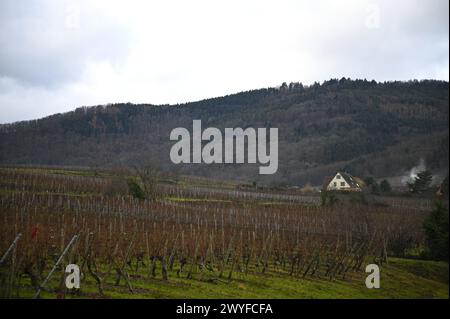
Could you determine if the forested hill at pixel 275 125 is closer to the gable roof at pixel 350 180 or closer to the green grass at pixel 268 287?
the gable roof at pixel 350 180

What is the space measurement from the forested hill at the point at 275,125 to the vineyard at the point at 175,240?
39017 mm

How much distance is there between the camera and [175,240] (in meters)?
25.5

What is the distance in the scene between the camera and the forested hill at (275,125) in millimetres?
119312

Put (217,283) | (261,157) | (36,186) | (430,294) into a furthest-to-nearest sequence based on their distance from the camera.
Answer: (261,157) → (36,186) → (430,294) → (217,283)

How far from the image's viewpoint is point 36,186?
2379 inches

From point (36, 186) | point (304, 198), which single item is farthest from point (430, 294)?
point (36, 186)

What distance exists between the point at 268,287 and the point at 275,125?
140 metres

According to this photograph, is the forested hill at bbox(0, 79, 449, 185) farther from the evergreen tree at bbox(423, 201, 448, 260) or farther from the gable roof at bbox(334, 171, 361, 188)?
the evergreen tree at bbox(423, 201, 448, 260)

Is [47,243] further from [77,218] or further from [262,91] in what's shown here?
[262,91]

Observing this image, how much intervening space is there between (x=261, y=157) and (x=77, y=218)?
346ft

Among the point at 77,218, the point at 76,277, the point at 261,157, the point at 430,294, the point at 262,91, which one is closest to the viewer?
the point at 76,277

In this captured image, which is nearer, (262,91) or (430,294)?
(430,294)

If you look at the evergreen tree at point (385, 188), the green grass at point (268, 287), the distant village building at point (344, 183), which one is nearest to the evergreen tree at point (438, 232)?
the green grass at point (268, 287)

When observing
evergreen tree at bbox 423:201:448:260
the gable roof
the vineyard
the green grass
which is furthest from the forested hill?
the green grass
